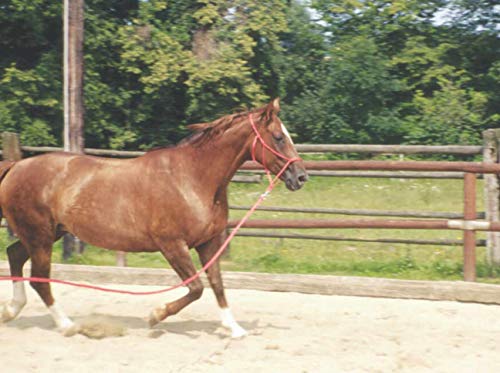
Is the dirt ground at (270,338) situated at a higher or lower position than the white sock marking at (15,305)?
lower

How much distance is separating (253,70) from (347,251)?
441 inches

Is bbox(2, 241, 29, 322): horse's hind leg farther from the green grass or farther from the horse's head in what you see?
the green grass

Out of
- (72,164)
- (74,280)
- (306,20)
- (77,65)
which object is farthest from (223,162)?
(306,20)

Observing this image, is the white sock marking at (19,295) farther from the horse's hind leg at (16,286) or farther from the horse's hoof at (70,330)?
the horse's hoof at (70,330)

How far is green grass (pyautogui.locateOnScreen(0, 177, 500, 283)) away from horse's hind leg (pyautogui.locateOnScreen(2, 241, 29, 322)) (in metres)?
2.31

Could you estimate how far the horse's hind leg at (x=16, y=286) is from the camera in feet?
17.8

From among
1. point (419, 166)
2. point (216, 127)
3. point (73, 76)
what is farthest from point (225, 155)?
point (73, 76)

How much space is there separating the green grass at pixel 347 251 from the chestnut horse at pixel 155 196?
2554mm

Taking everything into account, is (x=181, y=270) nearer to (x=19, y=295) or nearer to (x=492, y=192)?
(x=19, y=295)

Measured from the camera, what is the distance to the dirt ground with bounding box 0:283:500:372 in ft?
14.2

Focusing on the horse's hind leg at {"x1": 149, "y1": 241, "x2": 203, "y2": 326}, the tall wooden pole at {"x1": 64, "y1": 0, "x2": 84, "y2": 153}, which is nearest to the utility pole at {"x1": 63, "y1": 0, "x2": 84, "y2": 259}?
the tall wooden pole at {"x1": 64, "y1": 0, "x2": 84, "y2": 153}

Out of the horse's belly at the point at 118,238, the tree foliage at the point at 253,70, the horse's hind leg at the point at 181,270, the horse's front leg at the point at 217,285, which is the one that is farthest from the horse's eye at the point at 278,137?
the tree foliage at the point at 253,70

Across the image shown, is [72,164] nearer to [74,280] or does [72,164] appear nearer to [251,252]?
[74,280]

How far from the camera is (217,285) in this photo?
204 inches
